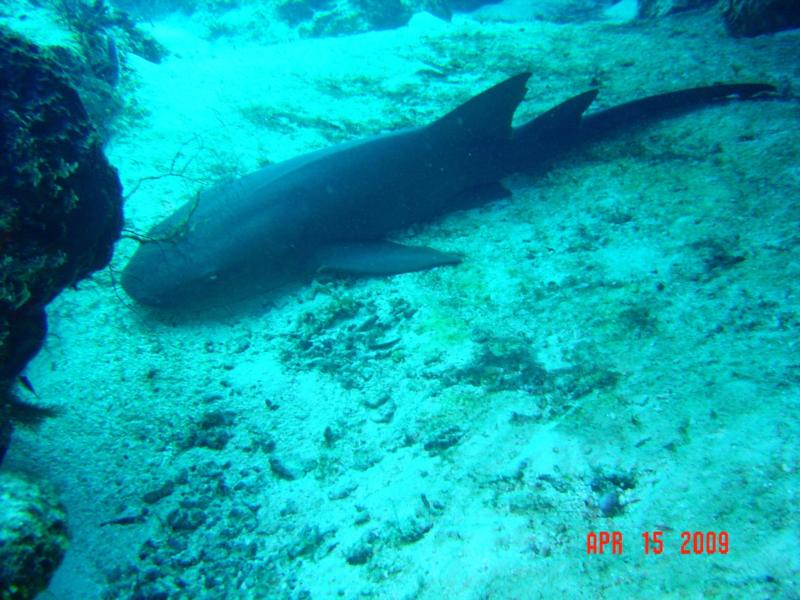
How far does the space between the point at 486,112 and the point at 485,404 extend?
3.25 meters

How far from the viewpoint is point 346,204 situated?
13.3ft

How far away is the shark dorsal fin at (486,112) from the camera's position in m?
4.26

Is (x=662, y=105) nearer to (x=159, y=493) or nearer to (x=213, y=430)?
(x=213, y=430)

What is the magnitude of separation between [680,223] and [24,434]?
5.00 metres

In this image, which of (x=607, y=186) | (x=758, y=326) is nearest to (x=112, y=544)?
(x=758, y=326)

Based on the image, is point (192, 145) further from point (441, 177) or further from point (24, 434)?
point (24, 434)

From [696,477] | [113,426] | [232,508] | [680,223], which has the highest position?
[680,223]

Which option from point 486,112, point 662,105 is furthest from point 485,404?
point 662,105

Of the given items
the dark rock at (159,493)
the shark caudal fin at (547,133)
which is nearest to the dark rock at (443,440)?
the dark rock at (159,493)

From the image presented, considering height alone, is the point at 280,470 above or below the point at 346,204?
below

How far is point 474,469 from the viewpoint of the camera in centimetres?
220

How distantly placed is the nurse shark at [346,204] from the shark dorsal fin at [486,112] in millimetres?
10

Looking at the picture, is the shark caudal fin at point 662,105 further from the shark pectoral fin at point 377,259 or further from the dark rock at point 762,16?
the shark pectoral fin at point 377,259
